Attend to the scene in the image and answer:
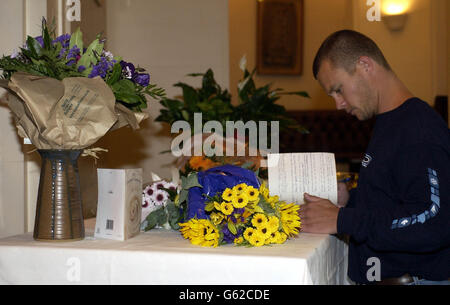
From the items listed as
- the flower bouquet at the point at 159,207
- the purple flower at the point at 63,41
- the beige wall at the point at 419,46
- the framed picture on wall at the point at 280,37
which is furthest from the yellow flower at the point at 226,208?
the framed picture on wall at the point at 280,37

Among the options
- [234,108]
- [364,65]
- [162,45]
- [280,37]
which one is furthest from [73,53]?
[280,37]

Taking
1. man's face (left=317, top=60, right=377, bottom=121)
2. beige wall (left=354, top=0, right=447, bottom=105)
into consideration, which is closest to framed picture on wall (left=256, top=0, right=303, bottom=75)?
beige wall (left=354, top=0, right=447, bottom=105)

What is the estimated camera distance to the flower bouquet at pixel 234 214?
141cm

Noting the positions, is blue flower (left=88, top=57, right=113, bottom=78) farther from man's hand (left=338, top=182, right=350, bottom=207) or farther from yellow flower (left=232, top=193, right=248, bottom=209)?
man's hand (left=338, top=182, right=350, bottom=207)

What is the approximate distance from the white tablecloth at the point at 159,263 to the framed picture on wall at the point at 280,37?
276 inches

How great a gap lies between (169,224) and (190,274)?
42 centimetres

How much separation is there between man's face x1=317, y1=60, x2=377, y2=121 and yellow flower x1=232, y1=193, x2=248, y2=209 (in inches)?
28.6

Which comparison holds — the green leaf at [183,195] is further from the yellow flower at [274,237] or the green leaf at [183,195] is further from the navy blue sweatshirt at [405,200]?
the navy blue sweatshirt at [405,200]

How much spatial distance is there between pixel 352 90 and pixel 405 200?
0.50 meters

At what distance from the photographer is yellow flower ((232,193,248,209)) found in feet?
4.59
